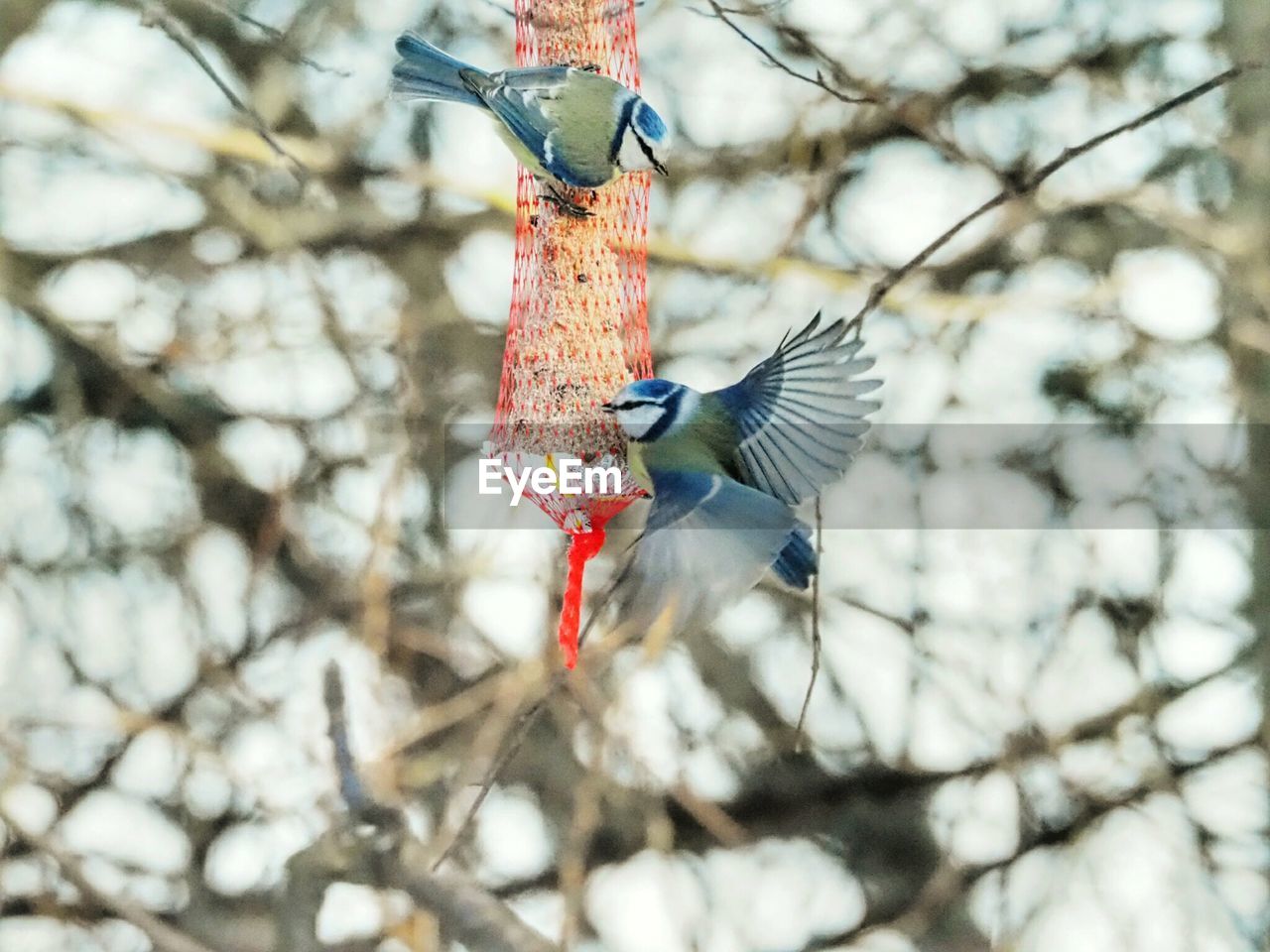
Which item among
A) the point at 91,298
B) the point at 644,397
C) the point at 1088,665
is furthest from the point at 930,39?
the point at 91,298

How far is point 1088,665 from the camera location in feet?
6.53

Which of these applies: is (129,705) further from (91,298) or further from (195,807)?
(91,298)

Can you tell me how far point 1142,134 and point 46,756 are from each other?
190 centimetres

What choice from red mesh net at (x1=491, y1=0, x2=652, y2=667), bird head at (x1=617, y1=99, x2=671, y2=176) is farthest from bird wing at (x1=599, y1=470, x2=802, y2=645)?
bird head at (x1=617, y1=99, x2=671, y2=176)

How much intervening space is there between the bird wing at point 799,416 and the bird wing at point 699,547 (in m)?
0.07

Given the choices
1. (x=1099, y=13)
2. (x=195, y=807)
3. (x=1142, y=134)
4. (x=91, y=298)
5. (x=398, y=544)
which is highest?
(x=1099, y=13)

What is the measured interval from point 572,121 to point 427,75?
166 millimetres

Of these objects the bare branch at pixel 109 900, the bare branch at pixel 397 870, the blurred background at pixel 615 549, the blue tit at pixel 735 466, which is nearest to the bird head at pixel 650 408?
the blue tit at pixel 735 466

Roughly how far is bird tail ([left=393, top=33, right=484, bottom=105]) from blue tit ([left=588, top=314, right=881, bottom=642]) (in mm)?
340

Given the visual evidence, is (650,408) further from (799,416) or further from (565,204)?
(565,204)

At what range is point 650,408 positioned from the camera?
1.07 metres

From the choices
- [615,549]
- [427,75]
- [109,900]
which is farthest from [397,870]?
[427,75]

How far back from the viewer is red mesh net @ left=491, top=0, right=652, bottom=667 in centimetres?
118

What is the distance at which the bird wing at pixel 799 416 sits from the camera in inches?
43.9
